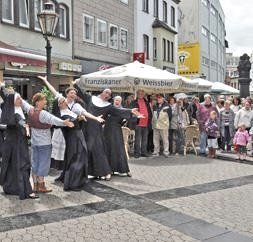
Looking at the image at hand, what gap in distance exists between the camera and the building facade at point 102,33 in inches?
926

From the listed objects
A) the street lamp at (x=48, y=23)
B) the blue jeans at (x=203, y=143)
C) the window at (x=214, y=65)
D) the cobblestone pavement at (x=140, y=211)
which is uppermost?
the window at (x=214, y=65)

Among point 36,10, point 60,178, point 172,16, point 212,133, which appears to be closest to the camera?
point 60,178

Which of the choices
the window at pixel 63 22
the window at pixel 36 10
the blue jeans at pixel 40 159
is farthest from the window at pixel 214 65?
the blue jeans at pixel 40 159

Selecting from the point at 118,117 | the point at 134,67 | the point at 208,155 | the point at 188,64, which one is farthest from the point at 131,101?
the point at 188,64

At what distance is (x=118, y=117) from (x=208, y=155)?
179 inches

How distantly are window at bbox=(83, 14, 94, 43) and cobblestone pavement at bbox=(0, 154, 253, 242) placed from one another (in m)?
15.3

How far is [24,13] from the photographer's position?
19.6 m

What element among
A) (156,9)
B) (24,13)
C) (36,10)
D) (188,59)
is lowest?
(188,59)

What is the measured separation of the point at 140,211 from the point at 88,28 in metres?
18.6

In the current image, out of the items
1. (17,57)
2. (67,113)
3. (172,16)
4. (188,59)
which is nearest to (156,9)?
(172,16)

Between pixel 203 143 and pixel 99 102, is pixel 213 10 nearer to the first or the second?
pixel 203 143

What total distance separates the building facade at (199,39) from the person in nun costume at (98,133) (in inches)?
1113

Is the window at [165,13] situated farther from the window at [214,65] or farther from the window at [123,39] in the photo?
the window at [214,65]

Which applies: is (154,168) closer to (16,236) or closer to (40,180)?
(40,180)
